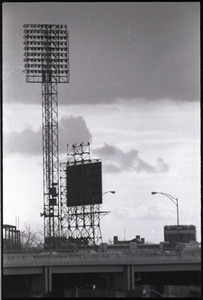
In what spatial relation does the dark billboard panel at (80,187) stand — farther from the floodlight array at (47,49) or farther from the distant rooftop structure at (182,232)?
the floodlight array at (47,49)

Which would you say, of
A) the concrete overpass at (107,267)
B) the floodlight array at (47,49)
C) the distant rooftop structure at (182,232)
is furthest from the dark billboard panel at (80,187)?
the floodlight array at (47,49)

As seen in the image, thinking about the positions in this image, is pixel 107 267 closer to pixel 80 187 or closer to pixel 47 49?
pixel 80 187

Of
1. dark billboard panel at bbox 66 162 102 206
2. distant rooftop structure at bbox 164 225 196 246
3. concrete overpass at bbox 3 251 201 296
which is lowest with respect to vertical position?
concrete overpass at bbox 3 251 201 296

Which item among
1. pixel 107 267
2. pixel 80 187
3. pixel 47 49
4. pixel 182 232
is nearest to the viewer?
pixel 47 49

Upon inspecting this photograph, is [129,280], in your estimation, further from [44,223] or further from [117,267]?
[44,223]

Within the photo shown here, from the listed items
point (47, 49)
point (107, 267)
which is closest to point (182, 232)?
point (107, 267)

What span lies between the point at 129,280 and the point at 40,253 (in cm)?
858

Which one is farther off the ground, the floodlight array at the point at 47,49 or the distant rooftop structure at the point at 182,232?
the floodlight array at the point at 47,49

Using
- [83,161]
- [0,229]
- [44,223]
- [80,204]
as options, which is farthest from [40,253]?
[0,229]

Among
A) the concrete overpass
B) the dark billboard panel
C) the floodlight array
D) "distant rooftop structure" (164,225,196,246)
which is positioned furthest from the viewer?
the dark billboard panel

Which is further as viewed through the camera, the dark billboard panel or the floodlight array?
the dark billboard panel

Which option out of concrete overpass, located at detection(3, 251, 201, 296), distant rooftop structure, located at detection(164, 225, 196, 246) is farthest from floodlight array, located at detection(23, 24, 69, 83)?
concrete overpass, located at detection(3, 251, 201, 296)

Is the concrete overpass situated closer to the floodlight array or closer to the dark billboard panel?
the dark billboard panel

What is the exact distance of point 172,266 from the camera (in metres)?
49.6
